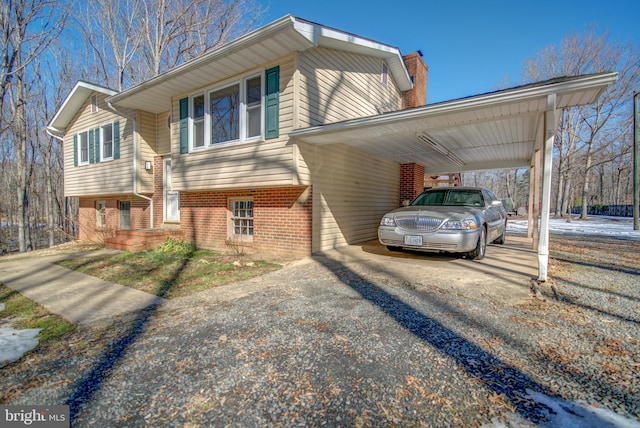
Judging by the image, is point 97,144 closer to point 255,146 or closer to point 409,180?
point 255,146

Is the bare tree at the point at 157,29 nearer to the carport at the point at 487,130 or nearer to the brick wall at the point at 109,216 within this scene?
the brick wall at the point at 109,216

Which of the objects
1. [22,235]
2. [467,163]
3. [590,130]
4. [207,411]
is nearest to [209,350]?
[207,411]

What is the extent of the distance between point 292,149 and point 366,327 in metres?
4.29

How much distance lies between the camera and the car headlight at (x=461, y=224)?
5309 mm

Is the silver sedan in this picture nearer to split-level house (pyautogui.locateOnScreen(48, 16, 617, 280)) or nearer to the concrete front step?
split-level house (pyautogui.locateOnScreen(48, 16, 617, 280))

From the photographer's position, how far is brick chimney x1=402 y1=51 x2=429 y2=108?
12.2 metres

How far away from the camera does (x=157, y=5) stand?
1465 centimetres

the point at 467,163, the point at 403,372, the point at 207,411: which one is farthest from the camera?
the point at 467,163

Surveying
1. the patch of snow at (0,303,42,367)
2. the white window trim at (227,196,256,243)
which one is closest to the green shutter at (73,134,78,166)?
the white window trim at (227,196,256,243)

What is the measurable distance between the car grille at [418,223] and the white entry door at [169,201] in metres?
7.72

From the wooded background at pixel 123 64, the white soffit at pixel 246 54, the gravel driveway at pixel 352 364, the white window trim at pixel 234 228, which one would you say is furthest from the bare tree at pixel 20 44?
the gravel driveway at pixel 352 364

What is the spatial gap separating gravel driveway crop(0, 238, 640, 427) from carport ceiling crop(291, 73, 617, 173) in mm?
2736

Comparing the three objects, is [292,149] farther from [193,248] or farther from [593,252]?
[593,252]

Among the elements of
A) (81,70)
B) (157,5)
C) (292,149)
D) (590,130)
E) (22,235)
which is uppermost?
(157,5)
